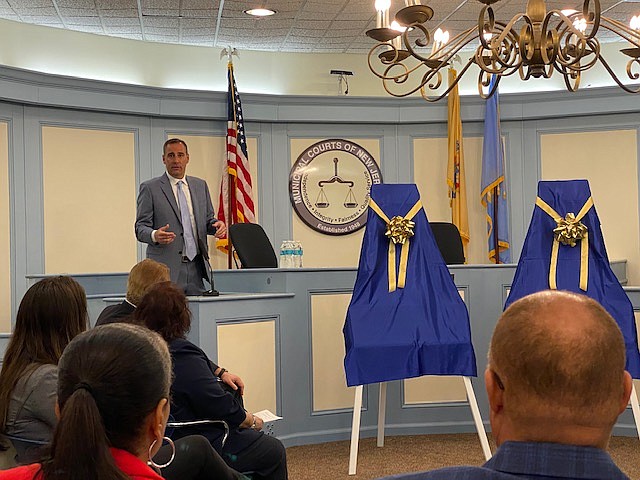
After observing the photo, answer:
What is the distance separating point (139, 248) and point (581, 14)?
4173 mm

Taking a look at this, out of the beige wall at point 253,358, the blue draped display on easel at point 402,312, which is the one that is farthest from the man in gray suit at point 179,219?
the blue draped display on easel at point 402,312

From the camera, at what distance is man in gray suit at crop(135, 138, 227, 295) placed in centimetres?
464

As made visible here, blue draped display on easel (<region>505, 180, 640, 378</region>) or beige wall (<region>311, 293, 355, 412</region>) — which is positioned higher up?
blue draped display on easel (<region>505, 180, 640, 378</region>)

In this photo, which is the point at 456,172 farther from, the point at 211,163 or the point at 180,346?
the point at 180,346

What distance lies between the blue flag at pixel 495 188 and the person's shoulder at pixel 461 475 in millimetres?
6533

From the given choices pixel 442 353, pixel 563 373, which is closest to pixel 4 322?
pixel 442 353

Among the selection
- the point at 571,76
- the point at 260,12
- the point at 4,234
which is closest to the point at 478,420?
the point at 571,76

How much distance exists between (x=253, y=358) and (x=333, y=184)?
3059 mm

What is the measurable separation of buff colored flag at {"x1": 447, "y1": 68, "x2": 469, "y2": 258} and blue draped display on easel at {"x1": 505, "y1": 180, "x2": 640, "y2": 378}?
266 cm

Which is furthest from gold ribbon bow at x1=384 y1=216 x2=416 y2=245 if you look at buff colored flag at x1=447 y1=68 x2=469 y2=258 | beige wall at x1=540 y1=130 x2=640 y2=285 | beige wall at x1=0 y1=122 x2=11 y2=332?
beige wall at x1=540 y1=130 x2=640 y2=285

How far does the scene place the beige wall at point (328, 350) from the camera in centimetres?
538

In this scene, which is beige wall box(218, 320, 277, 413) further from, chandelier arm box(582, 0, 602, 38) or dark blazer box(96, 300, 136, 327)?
chandelier arm box(582, 0, 602, 38)

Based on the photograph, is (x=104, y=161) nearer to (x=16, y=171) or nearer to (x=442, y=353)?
(x=16, y=171)

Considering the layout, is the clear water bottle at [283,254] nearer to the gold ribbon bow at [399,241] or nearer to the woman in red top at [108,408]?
the gold ribbon bow at [399,241]
